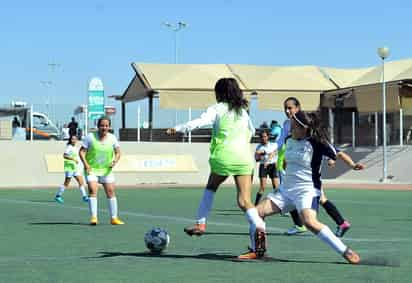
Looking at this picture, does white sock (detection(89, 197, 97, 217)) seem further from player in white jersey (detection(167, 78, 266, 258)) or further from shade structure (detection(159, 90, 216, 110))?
shade structure (detection(159, 90, 216, 110))

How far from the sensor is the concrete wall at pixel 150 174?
34.3 meters

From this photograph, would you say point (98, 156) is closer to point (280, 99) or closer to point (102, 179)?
point (102, 179)

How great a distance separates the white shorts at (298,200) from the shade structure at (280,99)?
3344cm

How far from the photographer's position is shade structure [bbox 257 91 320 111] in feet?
141

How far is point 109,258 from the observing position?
966 cm

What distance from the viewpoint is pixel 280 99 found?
142 feet

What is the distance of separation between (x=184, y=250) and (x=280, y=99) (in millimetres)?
33159

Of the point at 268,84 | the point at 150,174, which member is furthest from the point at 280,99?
the point at 150,174

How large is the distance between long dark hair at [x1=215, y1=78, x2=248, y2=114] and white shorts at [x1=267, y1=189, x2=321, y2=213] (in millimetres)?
1137

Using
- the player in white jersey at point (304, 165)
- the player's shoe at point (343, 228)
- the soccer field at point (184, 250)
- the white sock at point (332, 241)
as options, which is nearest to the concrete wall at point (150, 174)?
the soccer field at point (184, 250)

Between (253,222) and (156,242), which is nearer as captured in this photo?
(253,222)

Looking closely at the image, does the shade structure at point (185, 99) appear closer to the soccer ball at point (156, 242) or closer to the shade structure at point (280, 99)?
the shade structure at point (280, 99)

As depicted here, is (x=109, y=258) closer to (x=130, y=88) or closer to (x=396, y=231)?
(x=396, y=231)

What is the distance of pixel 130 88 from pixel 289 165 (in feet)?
118
